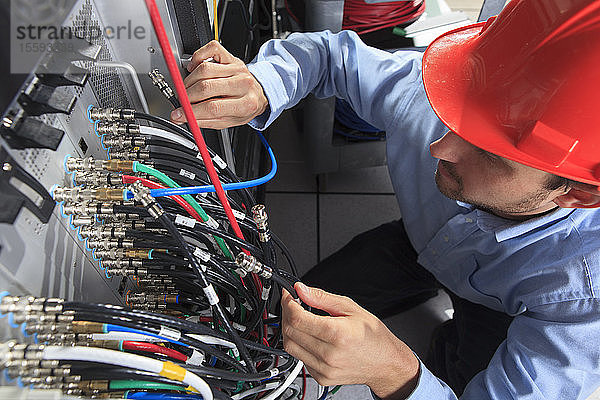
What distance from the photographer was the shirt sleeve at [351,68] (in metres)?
1.02

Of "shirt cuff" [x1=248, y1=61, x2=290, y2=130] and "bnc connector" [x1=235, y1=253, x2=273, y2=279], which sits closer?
"bnc connector" [x1=235, y1=253, x2=273, y2=279]

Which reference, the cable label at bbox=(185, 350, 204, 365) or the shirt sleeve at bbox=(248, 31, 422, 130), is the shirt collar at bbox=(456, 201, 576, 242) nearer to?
the shirt sleeve at bbox=(248, 31, 422, 130)

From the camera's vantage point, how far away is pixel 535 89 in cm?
61

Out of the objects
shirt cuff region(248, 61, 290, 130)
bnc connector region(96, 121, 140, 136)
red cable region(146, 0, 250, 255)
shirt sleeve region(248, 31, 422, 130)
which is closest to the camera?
red cable region(146, 0, 250, 255)

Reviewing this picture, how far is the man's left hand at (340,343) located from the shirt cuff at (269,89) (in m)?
0.40

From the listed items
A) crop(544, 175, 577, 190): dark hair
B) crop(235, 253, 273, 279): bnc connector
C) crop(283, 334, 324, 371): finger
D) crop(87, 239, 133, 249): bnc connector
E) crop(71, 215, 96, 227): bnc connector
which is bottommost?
crop(283, 334, 324, 371): finger

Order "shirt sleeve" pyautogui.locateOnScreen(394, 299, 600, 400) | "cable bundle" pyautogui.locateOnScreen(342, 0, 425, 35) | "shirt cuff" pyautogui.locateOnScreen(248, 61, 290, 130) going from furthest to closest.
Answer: "cable bundle" pyautogui.locateOnScreen(342, 0, 425, 35), "shirt cuff" pyautogui.locateOnScreen(248, 61, 290, 130), "shirt sleeve" pyautogui.locateOnScreen(394, 299, 600, 400)

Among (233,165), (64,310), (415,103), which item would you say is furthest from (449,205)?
(64,310)

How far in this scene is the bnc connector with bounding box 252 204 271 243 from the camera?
69cm

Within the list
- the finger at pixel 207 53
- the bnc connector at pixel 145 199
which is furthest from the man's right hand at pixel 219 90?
the bnc connector at pixel 145 199

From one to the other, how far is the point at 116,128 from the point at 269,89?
35 cm

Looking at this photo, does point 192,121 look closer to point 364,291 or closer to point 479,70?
point 479,70

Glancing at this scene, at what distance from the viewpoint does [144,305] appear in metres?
0.81

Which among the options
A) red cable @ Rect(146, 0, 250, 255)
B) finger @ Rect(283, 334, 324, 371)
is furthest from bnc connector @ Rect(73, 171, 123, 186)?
finger @ Rect(283, 334, 324, 371)
